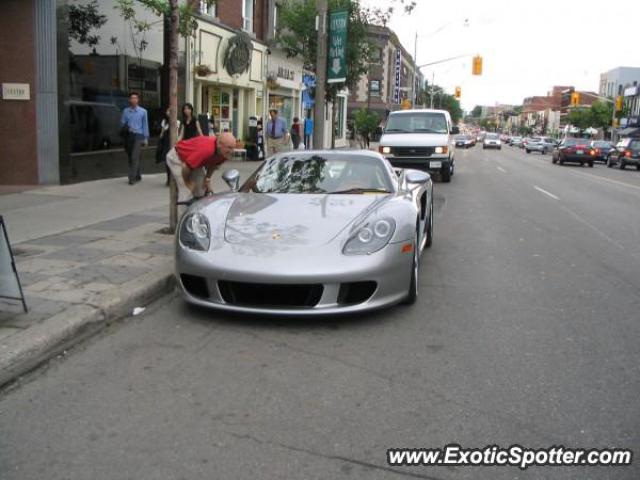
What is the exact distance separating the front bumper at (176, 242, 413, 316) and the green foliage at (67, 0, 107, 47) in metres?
9.54

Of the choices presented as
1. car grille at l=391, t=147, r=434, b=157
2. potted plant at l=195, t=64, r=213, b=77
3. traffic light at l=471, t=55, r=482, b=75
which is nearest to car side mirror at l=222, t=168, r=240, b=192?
car grille at l=391, t=147, r=434, b=157

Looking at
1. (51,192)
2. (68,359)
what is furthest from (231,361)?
(51,192)

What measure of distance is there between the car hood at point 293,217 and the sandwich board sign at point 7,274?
1.48 m

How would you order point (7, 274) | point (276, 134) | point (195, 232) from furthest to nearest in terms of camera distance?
point (276, 134)
point (195, 232)
point (7, 274)

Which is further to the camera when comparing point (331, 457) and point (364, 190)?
point (364, 190)

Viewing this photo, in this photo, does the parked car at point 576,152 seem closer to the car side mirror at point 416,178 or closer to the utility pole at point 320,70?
the utility pole at point 320,70

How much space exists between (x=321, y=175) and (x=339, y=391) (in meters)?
2.96

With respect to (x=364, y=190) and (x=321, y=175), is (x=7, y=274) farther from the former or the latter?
(x=364, y=190)

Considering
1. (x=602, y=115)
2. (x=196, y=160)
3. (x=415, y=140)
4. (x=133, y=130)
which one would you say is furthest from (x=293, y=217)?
(x=602, y=115)

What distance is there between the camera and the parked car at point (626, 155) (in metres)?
32.4

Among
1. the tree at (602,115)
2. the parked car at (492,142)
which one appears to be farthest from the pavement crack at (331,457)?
the tree at (602,115)

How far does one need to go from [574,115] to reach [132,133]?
290ft

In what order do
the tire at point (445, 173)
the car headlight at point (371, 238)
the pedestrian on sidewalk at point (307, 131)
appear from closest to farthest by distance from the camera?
the car headlight at point (371, 238), the tire at point (445, 173), the pedestrian on sidewalk at point (307, 131)

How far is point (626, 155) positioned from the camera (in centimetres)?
3294
